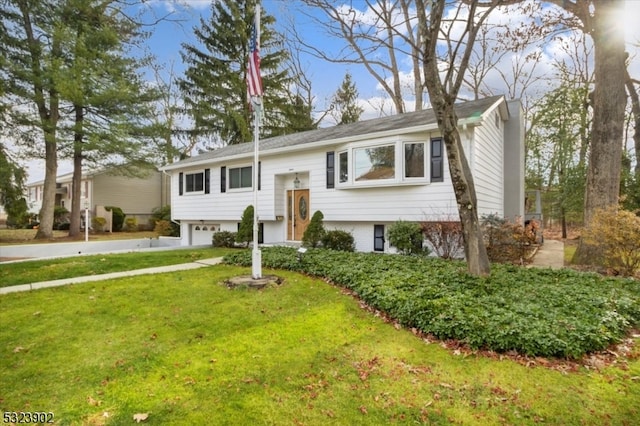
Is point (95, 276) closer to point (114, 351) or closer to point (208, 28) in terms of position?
point (114, 351)

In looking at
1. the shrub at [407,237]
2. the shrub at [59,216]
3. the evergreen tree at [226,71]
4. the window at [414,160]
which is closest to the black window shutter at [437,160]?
the window at [414,160]

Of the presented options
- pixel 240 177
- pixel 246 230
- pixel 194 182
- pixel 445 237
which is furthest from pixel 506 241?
pixel 194 182

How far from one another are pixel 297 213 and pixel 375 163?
388 centimetres

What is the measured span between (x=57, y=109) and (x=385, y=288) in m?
18.3

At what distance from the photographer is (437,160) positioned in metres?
9.34

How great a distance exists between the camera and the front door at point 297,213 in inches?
495

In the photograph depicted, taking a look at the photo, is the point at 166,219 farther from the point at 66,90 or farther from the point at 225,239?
the point at 225,239

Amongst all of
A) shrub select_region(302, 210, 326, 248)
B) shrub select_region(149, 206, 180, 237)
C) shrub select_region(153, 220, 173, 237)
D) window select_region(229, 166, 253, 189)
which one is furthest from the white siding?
shrub select_region(153, 220, 173, 237)

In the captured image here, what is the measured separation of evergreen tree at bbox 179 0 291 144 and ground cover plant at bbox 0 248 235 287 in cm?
1546

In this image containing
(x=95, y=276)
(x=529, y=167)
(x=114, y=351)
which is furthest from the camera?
(x=529, y=167)

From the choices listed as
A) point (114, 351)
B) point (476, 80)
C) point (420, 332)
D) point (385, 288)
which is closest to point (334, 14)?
point (385, 288)

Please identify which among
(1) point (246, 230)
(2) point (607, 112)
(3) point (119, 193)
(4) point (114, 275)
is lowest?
(4) point (114, 275)

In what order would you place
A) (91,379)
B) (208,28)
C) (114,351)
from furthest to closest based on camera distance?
(208,28), (114,351), (91,379)

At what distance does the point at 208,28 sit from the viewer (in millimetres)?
24516
